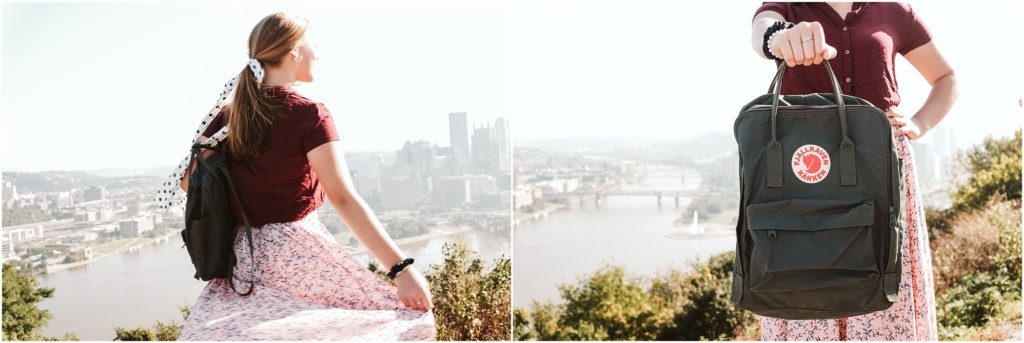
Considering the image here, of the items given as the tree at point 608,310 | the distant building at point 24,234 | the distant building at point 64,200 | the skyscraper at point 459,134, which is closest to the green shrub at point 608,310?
the tree at point 608,310

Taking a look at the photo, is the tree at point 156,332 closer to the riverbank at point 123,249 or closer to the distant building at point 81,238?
the riverbank at point 123,249

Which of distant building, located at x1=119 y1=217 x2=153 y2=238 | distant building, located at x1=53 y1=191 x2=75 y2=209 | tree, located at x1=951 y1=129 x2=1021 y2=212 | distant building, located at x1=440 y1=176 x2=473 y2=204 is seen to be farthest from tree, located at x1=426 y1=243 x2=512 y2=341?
tree, located at x1=951 y1=129 x2=1021 y2=212

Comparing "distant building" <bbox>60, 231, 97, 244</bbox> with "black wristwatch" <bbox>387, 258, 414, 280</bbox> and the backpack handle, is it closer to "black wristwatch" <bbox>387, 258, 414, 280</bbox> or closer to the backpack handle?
"black wristwatch" <bbox>387, 258, 414, 280</bbox>

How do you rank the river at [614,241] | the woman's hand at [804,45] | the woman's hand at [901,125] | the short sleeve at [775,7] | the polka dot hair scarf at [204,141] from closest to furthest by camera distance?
the woman's hand at [804,45] < the woman's hand at [901,125] < the short sleeve at [775,7] < the polka dot hair scarf at [204,141] < the river at [614,241]

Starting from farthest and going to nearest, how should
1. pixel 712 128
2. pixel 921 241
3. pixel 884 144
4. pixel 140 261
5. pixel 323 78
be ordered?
pixel 712 128 → pixel 140 261 → pixel 323 78 → pixel 921 241 → pixel 884 144

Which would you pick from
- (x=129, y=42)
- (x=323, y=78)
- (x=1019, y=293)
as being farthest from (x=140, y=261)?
(x=1019, y=293)

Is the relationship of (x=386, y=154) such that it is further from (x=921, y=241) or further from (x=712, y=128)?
(x=921, y=241)
